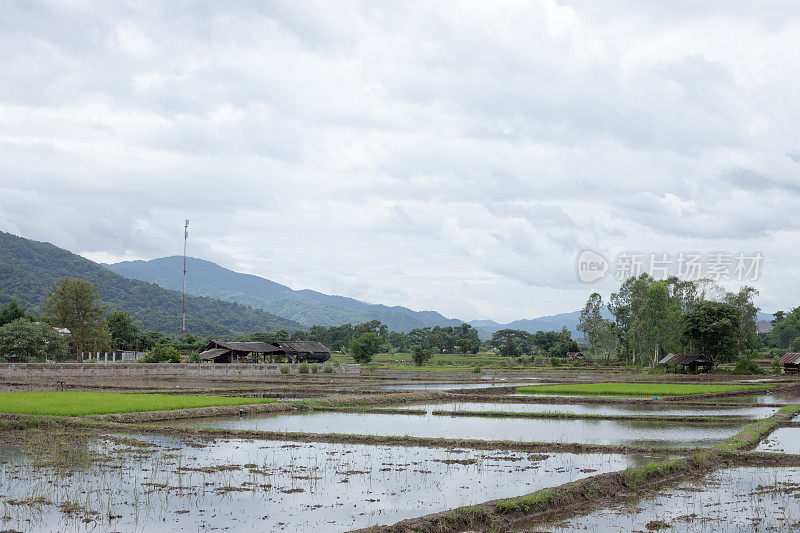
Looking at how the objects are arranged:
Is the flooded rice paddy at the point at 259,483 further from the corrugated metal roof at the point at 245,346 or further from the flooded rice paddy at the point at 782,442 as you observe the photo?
the corrugated metal roof at the point at 245,346

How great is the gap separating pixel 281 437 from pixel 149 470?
478cm

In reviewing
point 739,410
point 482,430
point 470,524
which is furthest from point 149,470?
point 739,410

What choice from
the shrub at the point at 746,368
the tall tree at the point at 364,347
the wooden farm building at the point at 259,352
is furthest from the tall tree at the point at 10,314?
the shrub at the point at 746,368

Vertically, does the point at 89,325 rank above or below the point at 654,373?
above

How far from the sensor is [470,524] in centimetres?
810

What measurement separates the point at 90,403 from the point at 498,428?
13.9 meters

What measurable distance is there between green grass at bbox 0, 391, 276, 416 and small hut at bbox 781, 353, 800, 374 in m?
45.7

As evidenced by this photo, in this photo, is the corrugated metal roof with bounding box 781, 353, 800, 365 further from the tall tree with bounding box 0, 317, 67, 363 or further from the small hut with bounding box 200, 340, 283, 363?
the tall tree with bounding box 0, 317, 67, 363

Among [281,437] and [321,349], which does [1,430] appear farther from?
[321,349]

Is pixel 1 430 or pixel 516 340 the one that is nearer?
pixel 1 430

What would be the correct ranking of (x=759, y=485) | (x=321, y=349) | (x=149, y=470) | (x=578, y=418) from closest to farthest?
(x=759, y=485) → (x=149, y=470) → (x=578, y=418) → (x=321, y=349)

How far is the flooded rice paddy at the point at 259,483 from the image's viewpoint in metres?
8.40

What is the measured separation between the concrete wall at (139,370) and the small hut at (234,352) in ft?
30.1

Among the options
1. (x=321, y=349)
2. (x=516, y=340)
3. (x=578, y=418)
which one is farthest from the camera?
(x=516, y=340)
